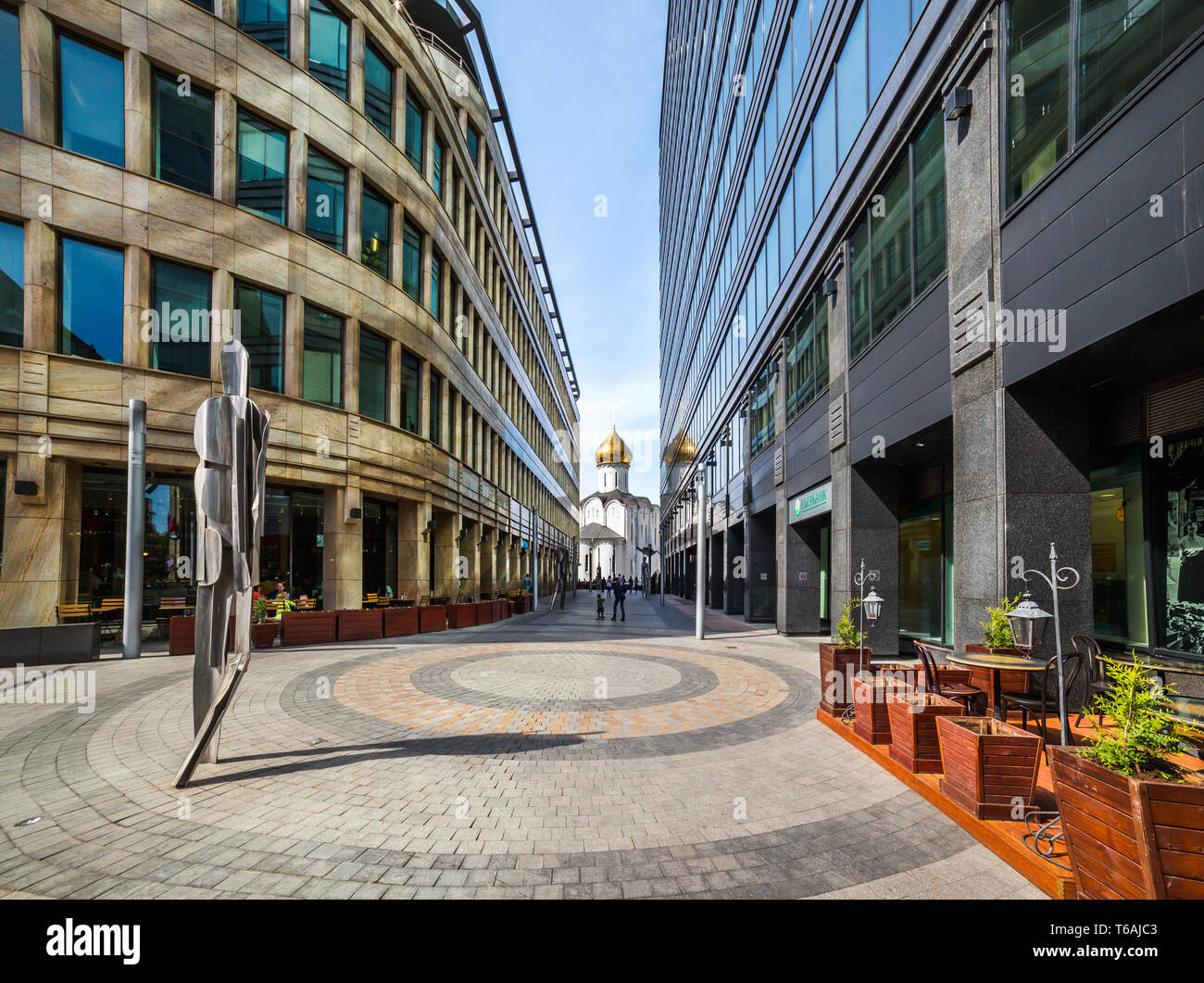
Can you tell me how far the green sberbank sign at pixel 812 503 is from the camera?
16094 millimetres

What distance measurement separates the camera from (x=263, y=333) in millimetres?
17688

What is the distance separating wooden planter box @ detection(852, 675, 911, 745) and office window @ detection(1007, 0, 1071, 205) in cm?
687

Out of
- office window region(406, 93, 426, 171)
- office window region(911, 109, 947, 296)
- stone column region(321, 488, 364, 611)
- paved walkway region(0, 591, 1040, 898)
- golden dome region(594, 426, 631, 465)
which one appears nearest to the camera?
paved walkway region(0, 591, 1040, 898)

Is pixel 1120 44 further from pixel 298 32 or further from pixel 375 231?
pixel 298 32

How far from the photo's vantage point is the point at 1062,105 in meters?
7.54

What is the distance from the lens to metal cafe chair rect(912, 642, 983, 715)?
6887 mm

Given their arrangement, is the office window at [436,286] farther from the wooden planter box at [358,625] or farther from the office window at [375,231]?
the wooden planter box at [358,625]

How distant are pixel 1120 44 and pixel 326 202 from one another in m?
19.8

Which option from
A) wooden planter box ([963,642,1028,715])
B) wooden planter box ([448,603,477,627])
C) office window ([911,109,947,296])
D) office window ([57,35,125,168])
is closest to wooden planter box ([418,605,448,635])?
wooden planter box ([448,603,477,627])

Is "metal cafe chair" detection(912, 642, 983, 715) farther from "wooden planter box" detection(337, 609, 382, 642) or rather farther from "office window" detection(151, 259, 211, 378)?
"office window" detection(151, 259, 211, 378)

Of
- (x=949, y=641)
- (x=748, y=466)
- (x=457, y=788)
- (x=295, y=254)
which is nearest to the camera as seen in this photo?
(x=457, y=788)
